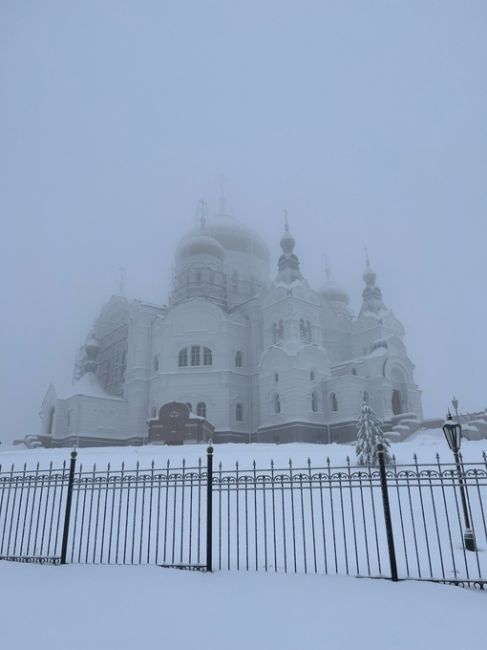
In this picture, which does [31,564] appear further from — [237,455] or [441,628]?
[237,455]

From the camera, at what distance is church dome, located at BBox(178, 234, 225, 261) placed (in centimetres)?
4191

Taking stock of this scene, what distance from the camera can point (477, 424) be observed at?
2745cm

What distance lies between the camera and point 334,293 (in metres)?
46.7

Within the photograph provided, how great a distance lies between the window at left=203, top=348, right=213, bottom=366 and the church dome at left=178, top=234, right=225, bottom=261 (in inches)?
395

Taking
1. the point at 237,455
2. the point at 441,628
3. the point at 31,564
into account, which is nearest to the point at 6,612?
the point at 31,564

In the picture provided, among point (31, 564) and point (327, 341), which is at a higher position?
point (327, 341)

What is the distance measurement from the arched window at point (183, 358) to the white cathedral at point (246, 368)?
8 cm

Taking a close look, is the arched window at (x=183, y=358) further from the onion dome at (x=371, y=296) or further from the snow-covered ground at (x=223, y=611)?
the snow-covered ground at (x=223, y=611)

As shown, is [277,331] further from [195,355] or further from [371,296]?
[371,296]

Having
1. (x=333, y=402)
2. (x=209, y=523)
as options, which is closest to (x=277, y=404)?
(x=333, y=402)

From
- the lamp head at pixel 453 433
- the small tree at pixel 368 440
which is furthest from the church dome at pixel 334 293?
the lamp head at pixel 453 433

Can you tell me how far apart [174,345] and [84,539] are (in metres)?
25.5

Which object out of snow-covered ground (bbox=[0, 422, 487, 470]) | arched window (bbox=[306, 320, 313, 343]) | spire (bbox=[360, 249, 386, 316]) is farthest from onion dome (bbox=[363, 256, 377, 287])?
snow-covered ground (bbox=[0, 422, 487, 470])

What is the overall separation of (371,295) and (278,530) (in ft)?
109
